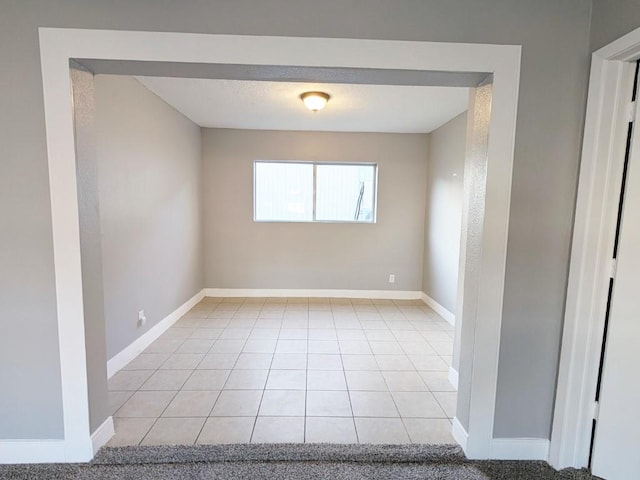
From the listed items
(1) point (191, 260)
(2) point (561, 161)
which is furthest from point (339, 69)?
(1) point (191, 260)

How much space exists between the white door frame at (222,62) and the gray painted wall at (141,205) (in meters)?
0.93

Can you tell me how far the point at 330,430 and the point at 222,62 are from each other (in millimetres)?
2111

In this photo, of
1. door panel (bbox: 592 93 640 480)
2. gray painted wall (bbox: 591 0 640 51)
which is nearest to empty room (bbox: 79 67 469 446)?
door panel (bbox: 592 93 640 480)

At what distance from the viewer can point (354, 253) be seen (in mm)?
4895

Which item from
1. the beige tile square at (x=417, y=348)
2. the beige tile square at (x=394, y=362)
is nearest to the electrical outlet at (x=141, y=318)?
the beige tile square at (x=394, y=362)

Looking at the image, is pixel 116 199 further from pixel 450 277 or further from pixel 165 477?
pixel 450 277

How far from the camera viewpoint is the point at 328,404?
7.13 feet

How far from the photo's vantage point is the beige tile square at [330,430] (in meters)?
1.83

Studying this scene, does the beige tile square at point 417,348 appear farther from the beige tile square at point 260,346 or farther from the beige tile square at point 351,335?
the beige tile square at point 260,346

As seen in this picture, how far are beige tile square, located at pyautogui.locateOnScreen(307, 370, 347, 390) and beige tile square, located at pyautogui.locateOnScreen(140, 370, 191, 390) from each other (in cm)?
99

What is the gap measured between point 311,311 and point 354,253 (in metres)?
1.20

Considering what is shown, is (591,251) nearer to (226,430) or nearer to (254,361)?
(226,430)

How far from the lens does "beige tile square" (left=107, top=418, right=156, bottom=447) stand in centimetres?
179

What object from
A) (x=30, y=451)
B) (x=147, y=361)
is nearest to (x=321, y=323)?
(x=147, y=361)
